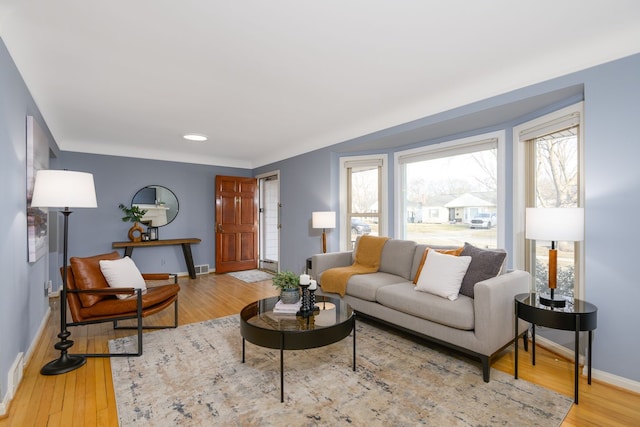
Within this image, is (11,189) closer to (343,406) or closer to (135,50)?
(135,50)

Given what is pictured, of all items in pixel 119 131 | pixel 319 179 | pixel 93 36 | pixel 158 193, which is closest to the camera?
pixel 93 36

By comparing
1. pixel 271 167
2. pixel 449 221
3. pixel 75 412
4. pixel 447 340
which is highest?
pixel 271 167

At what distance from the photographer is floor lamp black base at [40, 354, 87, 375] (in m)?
2.41

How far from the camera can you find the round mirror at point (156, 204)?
572cm

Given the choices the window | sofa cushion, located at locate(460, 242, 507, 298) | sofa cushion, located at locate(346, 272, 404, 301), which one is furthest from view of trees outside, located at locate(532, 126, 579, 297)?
sofa cushion, located at locate(346, 272, 404, 301)

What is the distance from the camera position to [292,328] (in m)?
2.16

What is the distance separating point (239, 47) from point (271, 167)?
13.3ft

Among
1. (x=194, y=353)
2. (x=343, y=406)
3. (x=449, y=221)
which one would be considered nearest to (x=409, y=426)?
(x=343, y=406)

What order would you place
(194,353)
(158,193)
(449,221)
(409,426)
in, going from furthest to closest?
(158,193), (449,221), (194,353), (409,426)

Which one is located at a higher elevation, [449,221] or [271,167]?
[271,167]

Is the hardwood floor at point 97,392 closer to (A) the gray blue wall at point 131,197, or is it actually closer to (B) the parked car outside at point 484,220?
(B) the parked car outside at point 484,220

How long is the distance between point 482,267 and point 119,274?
3329mm

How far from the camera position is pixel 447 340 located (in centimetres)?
254

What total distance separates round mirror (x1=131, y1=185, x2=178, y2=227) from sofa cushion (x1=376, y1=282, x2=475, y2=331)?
15.0ft
